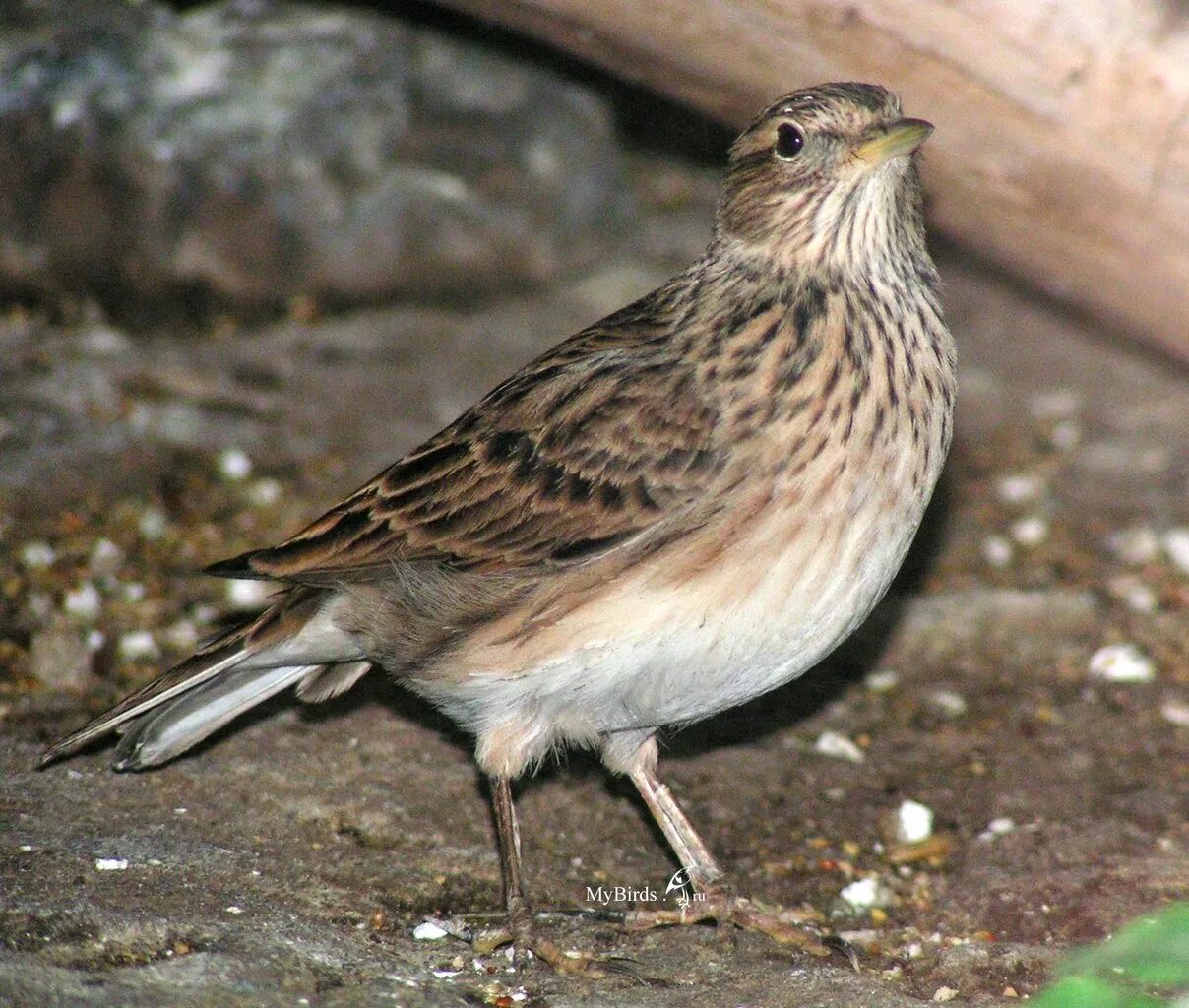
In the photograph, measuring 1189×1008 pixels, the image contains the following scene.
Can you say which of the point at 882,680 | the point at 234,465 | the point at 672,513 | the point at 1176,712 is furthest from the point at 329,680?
the point at 1176,712

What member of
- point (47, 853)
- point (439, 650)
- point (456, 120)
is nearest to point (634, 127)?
point (456, 120)

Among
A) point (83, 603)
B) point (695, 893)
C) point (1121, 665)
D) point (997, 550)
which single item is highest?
point (1121, 665)

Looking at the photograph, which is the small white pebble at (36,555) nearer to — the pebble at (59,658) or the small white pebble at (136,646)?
the pebble at (59,658)

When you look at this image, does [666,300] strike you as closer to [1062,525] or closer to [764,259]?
[764,259]

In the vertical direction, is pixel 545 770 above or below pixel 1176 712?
below

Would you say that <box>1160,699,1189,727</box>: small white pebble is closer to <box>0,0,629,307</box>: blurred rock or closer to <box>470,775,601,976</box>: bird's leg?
<box>470,775,601,976</box>: bird's leg

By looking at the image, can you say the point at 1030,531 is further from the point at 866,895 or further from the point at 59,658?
the point at 59,658
